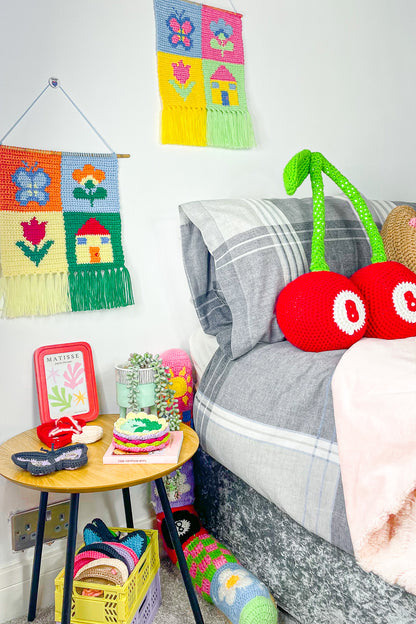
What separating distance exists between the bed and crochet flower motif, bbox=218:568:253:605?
67mm

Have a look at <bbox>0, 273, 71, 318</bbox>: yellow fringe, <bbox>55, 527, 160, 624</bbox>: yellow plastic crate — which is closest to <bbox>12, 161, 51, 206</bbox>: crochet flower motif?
<bbox>0, 273, 71, 318</bbox>: yellow fringe

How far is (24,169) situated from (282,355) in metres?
0.79

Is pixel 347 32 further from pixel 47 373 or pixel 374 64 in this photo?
pixel 47 373

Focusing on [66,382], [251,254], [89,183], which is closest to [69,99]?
[89,183]

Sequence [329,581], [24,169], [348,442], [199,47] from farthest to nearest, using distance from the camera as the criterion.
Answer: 1. [199,47]
2. [24,169]
3. [329,581]
4. [348,442]

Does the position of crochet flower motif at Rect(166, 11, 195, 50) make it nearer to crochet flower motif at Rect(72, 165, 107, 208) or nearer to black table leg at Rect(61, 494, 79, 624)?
crochet flower motif at Rect(72, 165, 107, 208)

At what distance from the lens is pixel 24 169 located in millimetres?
1321

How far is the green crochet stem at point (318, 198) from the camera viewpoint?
1320 mm

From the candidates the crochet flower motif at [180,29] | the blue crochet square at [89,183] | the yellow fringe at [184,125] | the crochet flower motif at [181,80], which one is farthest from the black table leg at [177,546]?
the crochet flower motif at [180,29]

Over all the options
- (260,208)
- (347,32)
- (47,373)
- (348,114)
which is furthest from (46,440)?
(347,32)

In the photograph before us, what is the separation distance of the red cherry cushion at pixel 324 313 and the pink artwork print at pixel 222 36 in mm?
827

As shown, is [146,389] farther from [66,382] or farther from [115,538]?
[115,538]

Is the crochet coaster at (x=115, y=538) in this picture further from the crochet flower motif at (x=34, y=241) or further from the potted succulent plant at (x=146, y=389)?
the crochet flower motif at (x=34, y=241)

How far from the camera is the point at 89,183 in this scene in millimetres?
1416
